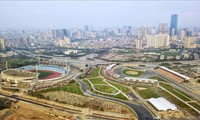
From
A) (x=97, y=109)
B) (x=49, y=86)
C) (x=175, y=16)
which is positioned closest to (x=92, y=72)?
(x=49, y=86)

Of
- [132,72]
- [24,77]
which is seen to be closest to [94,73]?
[132,72]

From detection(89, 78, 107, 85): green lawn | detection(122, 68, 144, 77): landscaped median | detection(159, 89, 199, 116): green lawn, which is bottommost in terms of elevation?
detection(159, 89, 199, 116): green lawn

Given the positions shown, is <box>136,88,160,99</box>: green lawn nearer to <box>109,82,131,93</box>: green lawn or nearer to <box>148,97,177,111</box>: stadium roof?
<box>148,97,177,111</box>: stadium roof

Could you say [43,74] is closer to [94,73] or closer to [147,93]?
[94,73]

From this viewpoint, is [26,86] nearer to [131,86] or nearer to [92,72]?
[92,72]

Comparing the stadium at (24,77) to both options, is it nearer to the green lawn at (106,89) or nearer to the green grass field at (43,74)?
the green grass field at (43,74)

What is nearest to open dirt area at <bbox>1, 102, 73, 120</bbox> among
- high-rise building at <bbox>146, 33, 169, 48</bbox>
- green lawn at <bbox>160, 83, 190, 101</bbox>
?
green lawn at <bbox>160, 83, 190, 101</bbox>
